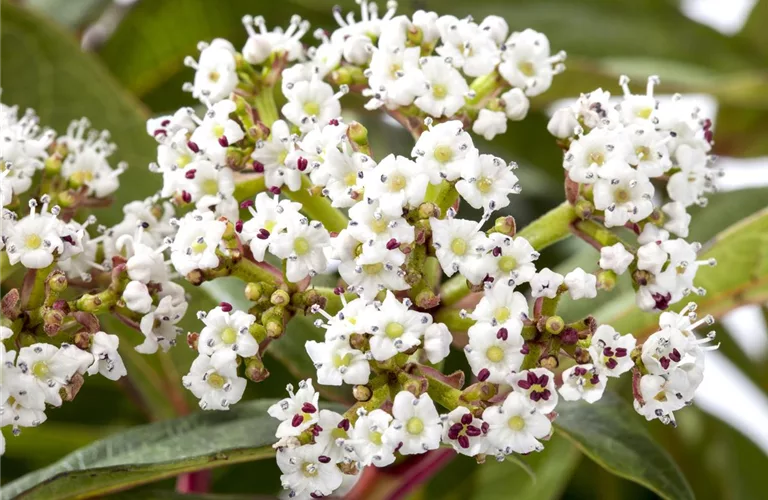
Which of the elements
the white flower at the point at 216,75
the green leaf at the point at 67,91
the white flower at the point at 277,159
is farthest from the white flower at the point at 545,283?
the green leaf at the point at 67,91

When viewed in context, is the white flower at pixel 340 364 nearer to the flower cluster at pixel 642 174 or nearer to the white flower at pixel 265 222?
the white flower at pixel 265 222

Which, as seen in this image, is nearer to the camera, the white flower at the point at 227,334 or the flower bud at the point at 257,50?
the white flower at the point at 227,334

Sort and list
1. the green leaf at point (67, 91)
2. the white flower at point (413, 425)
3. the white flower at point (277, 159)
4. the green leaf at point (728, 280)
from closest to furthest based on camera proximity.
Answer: the white flower at point (413, 425) < the white flower at point (277, 159) < the green leaf at point (728, 280) < the green leaf at point (67, 91)

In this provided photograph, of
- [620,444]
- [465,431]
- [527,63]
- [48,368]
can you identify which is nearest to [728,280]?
[620,444]

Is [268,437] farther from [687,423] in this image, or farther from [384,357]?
[687,423]

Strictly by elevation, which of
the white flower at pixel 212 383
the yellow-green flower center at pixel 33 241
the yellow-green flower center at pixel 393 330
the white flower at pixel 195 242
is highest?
the yellow-green flower center at pixel 33 241

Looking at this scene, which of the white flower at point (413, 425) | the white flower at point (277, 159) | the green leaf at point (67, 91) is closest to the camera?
the white flower at point (413, 425)

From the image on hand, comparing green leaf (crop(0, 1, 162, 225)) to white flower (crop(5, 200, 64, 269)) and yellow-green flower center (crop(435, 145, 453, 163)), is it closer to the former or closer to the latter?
white flower (crop(5, 200, 64, 269))
